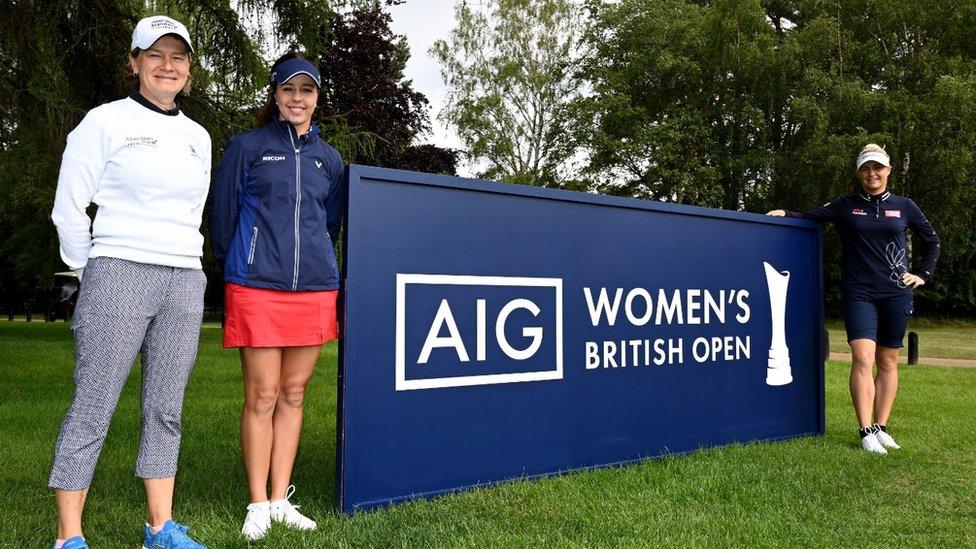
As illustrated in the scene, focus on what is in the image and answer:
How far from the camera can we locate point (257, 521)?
3.35 metres

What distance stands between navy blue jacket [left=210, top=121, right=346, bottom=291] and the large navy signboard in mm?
249

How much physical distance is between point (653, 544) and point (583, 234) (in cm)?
189

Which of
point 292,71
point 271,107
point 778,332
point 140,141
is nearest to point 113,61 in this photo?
point 271,107

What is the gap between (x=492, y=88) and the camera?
31031 millimetres

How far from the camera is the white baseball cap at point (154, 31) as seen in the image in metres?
2.95

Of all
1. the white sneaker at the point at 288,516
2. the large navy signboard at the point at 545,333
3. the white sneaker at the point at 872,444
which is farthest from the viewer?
the white sneaker at the point at 872,444

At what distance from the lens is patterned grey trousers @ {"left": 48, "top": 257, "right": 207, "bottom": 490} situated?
2.83 m

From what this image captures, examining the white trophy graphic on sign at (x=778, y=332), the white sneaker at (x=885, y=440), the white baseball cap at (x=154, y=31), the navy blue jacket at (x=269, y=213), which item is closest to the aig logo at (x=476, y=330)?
the navy blue jacket at (x=269, y=213)

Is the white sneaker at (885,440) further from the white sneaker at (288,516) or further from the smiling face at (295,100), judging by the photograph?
the smiling face at (295,100)

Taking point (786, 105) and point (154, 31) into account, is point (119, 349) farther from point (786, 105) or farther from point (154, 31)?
point (786, 105)

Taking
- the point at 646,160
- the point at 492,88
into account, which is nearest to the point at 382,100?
the point at 492,88

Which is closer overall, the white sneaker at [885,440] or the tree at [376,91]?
the white sneaker at [885,440]

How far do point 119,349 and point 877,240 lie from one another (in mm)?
4787

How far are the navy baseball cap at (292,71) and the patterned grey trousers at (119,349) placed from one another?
→ 0.90 m
